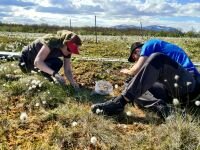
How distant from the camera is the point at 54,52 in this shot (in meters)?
7.23

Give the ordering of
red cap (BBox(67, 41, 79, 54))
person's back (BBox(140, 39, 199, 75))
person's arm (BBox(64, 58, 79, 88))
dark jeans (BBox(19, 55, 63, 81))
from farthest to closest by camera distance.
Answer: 1. dark jeans (BBox(19, 55, 63, 81))
2. person's arm (BBox(64, 58, 79, 88))
3. red cap (BBox(67, 41, 79, 54))
4. person's back (BBox(140, 39, 199, 75))

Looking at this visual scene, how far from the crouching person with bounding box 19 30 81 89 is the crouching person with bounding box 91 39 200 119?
1.13 meters

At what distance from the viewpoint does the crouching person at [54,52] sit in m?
6.78

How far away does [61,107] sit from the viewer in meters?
6.14

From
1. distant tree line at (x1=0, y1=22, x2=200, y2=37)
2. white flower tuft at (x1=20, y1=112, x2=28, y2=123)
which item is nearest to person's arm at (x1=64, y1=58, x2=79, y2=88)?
white flower tuft at (x1=20, y1=112, x2=28, y2=123)

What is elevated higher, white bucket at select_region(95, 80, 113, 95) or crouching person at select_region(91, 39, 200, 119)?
crouching person at select_region(91, 39, 200, 119)

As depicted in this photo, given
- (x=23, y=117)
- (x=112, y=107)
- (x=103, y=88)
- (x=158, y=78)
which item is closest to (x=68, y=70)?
(x=103, y=88)

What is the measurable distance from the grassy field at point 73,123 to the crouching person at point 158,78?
6.2 inches

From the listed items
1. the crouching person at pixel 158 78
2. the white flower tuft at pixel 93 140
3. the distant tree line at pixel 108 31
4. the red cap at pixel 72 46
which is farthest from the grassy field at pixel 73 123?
the distant tree line at pixel 108 31

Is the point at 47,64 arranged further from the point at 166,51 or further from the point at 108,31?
the point at 108,31

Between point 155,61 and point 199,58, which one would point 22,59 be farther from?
point 199,58

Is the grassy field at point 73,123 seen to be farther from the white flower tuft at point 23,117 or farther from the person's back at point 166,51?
the person's back at point 166,51

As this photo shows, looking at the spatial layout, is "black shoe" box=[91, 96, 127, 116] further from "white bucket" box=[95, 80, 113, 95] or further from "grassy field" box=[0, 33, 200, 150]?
"white bucket" box=[95, 80, 113, 95]

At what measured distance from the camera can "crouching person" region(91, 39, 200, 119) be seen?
561 centimetres
